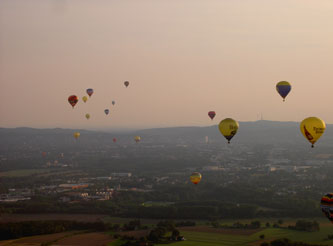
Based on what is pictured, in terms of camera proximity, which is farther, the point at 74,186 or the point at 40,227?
the point at 74,186

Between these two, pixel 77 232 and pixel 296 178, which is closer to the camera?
pixel 77 232

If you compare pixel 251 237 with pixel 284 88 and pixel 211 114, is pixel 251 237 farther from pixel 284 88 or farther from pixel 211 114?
pixel 211 114

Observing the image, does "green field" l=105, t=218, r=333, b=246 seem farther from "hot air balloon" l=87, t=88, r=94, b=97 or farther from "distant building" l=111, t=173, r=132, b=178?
"distant building" l=111, t=173, r=132, b=178

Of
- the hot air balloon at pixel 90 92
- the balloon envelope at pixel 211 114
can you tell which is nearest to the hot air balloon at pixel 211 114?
the balloon envelope at pixel 211 114

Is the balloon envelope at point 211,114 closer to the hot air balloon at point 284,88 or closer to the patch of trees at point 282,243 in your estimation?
the hot air balloon at point 284,88

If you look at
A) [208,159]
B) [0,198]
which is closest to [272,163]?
[208,159]

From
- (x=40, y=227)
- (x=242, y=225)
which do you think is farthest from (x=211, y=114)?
(x=40, y=227)

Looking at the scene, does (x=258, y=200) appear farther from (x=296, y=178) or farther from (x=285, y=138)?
(x=285, y=138)
